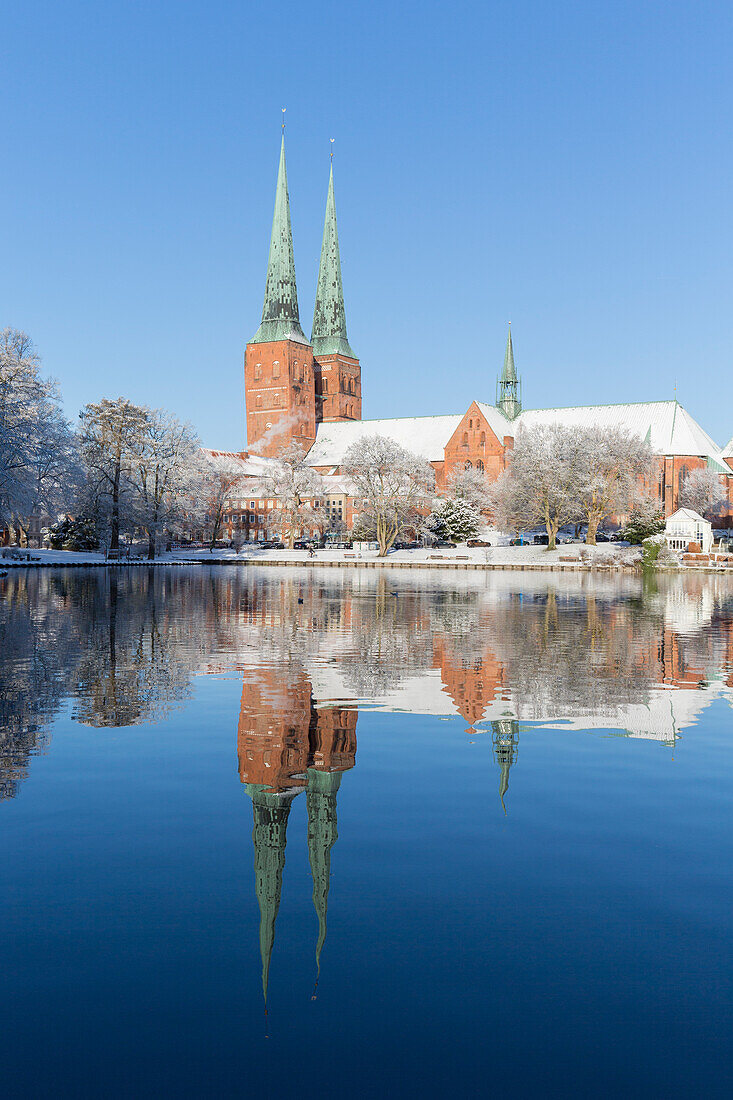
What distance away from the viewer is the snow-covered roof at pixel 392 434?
134 metres

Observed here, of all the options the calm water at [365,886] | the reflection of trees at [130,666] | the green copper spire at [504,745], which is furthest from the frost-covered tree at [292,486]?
the green copper spire at [504,745]

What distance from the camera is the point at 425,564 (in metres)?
78.8

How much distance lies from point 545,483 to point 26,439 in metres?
→ 48.4

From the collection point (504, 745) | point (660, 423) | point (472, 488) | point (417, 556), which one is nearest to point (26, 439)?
point (417, 556)

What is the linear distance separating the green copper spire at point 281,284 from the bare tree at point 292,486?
1409 inches

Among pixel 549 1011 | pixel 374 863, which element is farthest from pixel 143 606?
pixel 549 1011

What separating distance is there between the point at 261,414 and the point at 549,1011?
138 meters

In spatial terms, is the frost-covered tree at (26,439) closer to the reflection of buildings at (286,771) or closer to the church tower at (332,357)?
the reflection of buildings at (286,771)

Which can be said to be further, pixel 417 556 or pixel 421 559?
pixel 417 556

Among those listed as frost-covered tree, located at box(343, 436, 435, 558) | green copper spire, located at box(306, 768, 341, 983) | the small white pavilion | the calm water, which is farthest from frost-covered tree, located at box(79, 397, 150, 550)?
green copper spire, located at box(306, 768, 341, 983)

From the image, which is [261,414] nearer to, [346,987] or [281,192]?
[281,192]

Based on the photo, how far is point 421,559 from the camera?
84.9 meters

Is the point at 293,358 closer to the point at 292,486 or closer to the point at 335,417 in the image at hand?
the point at 335,417

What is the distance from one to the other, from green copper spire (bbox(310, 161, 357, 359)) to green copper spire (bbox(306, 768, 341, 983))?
135708 mm
